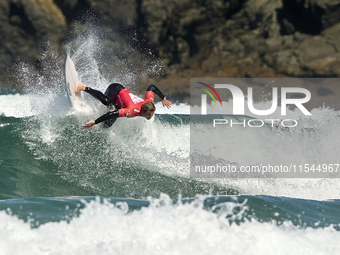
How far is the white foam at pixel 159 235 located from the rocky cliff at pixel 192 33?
1027 centimetres

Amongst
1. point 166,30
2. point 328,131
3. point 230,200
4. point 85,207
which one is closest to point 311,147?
point 328,131

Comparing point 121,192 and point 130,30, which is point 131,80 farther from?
point 121,192

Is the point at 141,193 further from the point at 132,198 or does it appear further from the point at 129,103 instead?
the point at 129,103

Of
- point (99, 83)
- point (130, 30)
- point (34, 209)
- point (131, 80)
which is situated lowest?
point (34, 209)

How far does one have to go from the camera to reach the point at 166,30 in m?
13.1

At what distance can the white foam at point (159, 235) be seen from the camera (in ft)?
7.90


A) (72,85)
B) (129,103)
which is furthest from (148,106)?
(72,85)

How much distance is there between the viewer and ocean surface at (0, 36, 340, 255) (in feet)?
8.27

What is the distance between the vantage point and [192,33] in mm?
12992

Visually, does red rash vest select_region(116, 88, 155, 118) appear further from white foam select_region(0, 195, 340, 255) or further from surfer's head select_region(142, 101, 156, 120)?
white foam select_region(0, 195, 340, 255)

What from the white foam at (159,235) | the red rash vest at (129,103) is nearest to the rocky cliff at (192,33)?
the red rash vest at (129,103)

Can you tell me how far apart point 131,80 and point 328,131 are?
8.93m

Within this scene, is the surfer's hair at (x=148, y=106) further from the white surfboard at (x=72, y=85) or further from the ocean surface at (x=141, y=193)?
the white surfboard at (x=72, y=85)

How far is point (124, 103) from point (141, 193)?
127 centimetres
